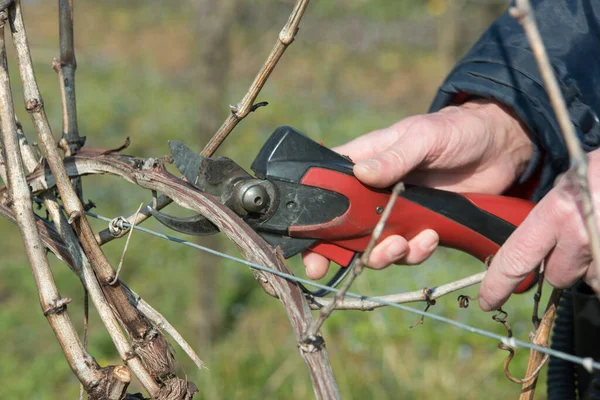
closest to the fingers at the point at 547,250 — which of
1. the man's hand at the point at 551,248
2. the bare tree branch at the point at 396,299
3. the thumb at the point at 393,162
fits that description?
the man's hand at the point at 551,248

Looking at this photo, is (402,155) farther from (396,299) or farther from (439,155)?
(396,299)

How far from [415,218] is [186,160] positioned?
0.68 metres

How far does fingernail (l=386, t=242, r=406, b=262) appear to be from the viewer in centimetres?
178

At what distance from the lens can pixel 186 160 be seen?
1.36 metres

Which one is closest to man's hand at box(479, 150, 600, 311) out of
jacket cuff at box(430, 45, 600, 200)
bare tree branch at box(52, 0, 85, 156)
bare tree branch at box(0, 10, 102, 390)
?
jacket cuff at box(430, 45, 600, 200)

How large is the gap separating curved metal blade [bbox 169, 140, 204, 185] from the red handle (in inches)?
10.4

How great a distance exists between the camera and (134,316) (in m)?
1.13

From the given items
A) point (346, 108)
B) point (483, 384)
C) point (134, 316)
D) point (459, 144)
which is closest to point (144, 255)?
point (483, 384)

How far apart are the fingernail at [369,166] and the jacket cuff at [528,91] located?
453 mm

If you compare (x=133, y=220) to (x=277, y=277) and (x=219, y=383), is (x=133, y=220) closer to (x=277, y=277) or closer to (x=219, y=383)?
(x=277, y=277)

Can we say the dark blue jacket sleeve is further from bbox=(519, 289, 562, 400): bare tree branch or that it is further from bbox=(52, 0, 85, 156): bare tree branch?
bbox=(52, 0, 85, 156): bare tree branch

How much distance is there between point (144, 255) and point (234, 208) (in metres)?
4.03

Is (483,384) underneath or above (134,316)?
underneath

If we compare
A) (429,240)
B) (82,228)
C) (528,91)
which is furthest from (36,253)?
(528,91)
